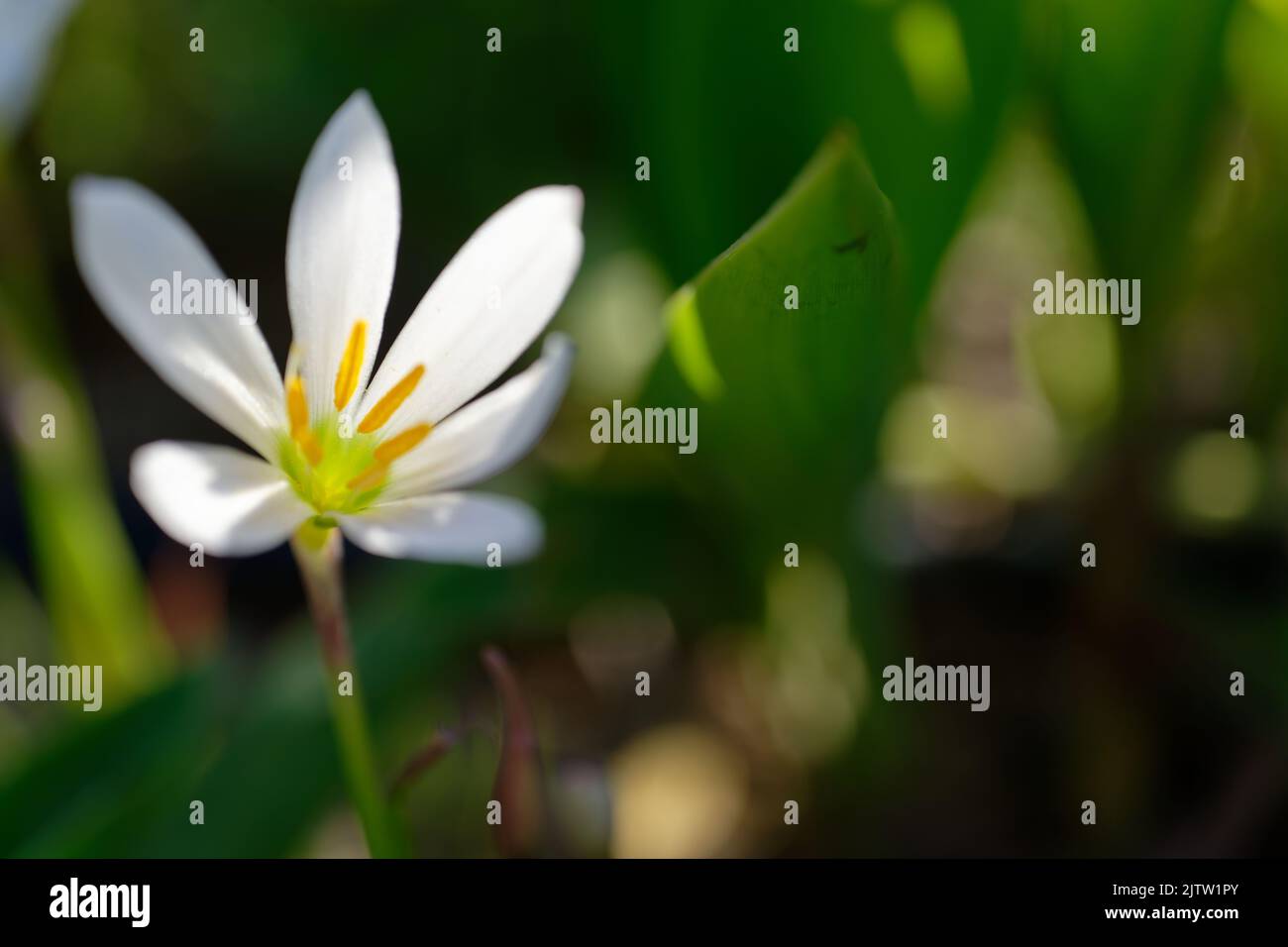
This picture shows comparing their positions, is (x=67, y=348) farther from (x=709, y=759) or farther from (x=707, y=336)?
(x=707, y=336)

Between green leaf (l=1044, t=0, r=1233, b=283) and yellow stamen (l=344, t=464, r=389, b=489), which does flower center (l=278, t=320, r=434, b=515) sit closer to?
yellow stamen (l=344, t=464, r=389, b=489)

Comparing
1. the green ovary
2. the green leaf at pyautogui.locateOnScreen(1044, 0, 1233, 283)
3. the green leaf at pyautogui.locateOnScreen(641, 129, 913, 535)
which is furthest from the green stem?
the green leaf at pyautogui.locateOnScreen(1044, 0, 1233, 283)

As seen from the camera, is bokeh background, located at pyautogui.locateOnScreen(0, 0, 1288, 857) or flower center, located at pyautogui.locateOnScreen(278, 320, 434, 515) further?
bokeh background, located at pyautogui.locateOnScreen(0, 0, 1288, 857)

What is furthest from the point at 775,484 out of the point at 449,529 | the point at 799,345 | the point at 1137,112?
the point at 449,529

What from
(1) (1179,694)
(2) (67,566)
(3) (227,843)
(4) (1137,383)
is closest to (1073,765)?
(1) (1179,694)

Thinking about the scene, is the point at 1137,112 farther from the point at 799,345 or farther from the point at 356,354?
the point at 356,354
